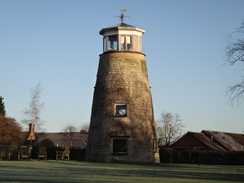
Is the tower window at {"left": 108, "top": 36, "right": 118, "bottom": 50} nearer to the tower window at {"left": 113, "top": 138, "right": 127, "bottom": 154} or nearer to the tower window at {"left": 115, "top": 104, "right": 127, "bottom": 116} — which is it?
the tower window at {"left": 115, "top": 104, "right": 127, "bottom": 116}

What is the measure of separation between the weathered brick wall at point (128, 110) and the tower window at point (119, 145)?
0.40m

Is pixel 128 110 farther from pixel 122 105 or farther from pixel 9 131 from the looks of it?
pixel 9 131

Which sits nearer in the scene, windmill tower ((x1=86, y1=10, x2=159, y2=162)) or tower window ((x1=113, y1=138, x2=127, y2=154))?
windmill tower ((x1=86, y1=10, x2=159, y2=162))

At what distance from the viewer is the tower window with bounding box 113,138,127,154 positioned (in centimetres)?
3203

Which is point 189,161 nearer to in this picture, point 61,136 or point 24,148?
point 24,148

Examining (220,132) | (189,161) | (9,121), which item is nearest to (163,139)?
(220,132)

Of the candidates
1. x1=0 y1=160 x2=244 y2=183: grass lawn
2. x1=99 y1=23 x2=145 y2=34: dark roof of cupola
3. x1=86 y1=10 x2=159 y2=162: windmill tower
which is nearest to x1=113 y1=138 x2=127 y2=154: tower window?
x1=86 y1=10 x2=159 y2=162: windmill tower

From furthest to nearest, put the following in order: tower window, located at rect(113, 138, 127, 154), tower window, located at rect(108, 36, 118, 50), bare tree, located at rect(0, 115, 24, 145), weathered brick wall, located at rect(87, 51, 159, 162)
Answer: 1. bare tree, located at rect(0, 115, 24, 145)
2. tower window, located at rect(108, 36, 118, 50)
3. tower window, located at rect(113, 138, 127, 154)
4. weathered brick wall, located at rect(87, 51, 159, 162)

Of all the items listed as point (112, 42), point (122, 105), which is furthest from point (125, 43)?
point (122, 105)

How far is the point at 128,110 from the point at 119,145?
2.67 m

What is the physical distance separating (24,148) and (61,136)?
58358mm

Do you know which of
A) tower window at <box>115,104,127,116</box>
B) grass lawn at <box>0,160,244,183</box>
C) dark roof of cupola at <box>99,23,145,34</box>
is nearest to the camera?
grass lawn at <box>0,160,244,183</box>

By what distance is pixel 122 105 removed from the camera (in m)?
32.3

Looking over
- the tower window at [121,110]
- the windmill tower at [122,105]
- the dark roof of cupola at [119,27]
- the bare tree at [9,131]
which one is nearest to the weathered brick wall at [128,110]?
the windmill tower at [122,105]
